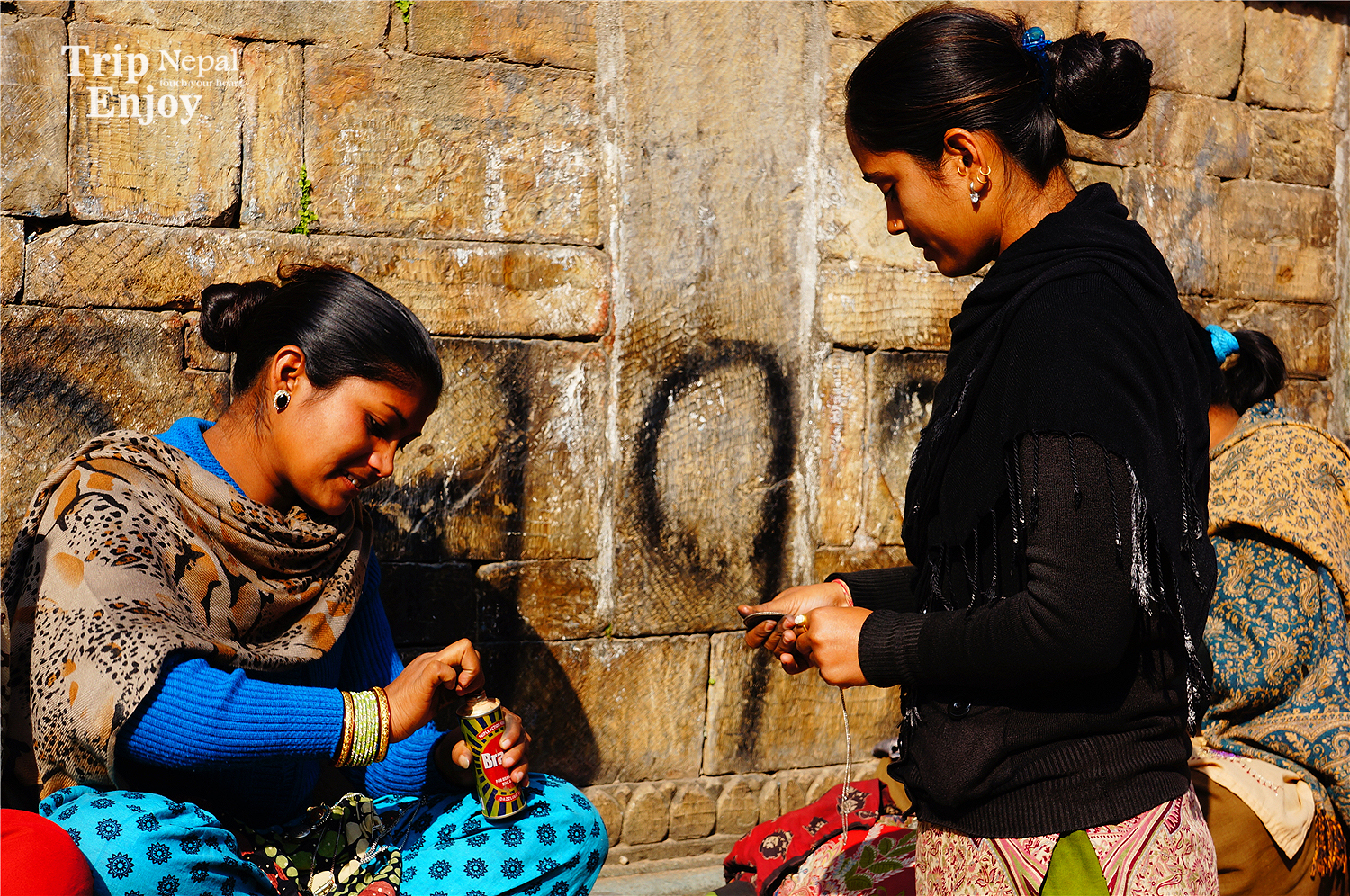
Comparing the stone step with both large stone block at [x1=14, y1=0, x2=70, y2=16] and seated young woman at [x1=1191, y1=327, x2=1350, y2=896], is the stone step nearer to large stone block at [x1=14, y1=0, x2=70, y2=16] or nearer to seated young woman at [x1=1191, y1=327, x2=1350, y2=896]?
seated young woman at [x1=1191, y1=327, x2=1350, y2=896]

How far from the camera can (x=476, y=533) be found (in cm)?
322

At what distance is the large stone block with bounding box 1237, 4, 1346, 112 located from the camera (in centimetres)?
406

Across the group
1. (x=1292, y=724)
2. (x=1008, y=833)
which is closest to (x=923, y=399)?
(x=1292, y=724)

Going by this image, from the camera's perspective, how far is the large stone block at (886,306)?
354 centimetres

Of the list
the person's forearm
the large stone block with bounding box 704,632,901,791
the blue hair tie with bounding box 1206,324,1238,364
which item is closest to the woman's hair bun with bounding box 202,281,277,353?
the person's forearm

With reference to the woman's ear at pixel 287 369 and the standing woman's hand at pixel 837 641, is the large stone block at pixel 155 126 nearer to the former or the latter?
the woman's ear at pixel 287 369

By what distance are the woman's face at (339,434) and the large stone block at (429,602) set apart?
0.84 meters

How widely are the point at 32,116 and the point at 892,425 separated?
2.77 metres

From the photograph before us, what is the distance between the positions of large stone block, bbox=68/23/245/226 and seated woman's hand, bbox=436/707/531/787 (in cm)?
165

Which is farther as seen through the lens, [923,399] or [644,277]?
[923,399]

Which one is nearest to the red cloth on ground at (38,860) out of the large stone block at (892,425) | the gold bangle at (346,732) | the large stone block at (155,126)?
the gold bangle at (346,732)

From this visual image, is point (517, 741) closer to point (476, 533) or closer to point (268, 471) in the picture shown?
point (268, 471)

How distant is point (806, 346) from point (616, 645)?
120 cm

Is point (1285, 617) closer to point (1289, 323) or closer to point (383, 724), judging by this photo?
point (1289, 323)
